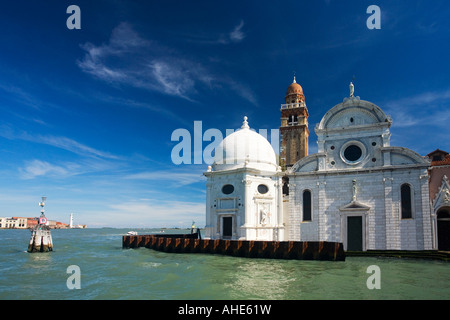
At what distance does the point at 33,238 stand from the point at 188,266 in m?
21.2

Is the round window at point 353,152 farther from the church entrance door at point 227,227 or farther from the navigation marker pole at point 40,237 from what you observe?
the navigation marker pole at point 40,237

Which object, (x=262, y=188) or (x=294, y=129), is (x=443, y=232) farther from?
(x=294, y=129)

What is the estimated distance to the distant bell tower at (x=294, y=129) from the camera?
48.5 meters

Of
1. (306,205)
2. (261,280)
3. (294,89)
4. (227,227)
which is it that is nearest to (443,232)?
(306,205)

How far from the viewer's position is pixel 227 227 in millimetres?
33062

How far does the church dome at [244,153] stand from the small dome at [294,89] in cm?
1812

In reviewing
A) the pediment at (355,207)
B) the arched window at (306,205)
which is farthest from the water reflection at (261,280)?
the pediment at (355,207)

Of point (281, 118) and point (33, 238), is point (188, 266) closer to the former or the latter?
point (33, 238)

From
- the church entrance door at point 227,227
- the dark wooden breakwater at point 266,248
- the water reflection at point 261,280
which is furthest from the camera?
the church entrance door at point 227,227

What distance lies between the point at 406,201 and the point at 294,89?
89.9 feet

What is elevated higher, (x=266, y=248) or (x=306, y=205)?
(x=306, y=205)
